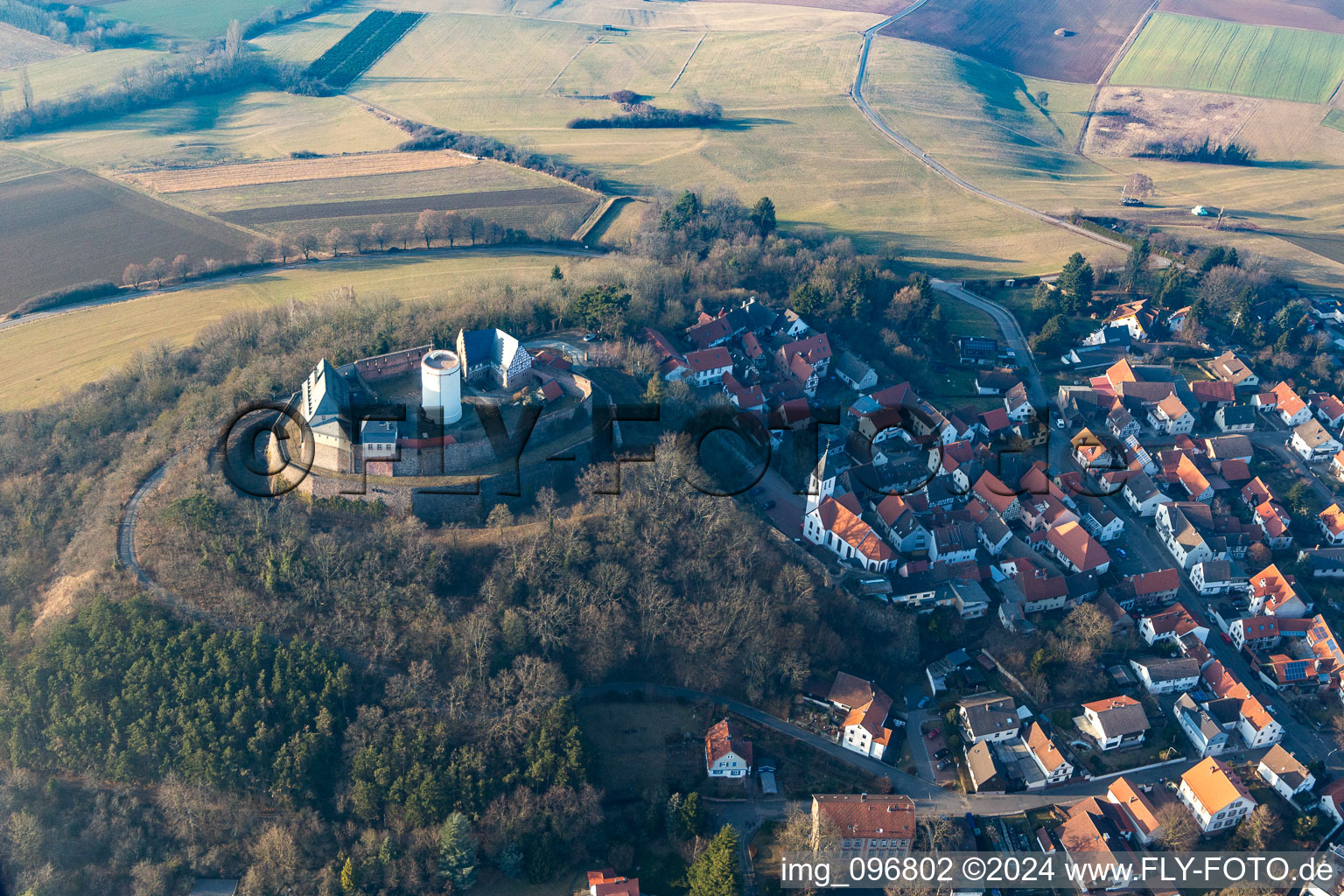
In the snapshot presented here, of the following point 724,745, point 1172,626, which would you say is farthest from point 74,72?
point 1172,626

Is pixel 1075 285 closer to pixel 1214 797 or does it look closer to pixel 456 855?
pixel 1214 797

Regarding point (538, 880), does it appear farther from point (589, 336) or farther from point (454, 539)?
point (589, 336)

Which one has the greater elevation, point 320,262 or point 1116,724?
point 320,262

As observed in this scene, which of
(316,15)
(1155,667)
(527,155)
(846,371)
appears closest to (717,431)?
(846,371)

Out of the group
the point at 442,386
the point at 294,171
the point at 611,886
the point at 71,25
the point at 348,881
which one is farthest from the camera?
the point at 71,25

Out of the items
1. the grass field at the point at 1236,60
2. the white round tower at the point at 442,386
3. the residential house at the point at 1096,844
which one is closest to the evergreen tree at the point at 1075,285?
the residential house at the point at 1096,844

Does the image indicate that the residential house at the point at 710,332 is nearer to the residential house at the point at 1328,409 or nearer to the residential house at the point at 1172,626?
the residential house at the point at 1172,626
